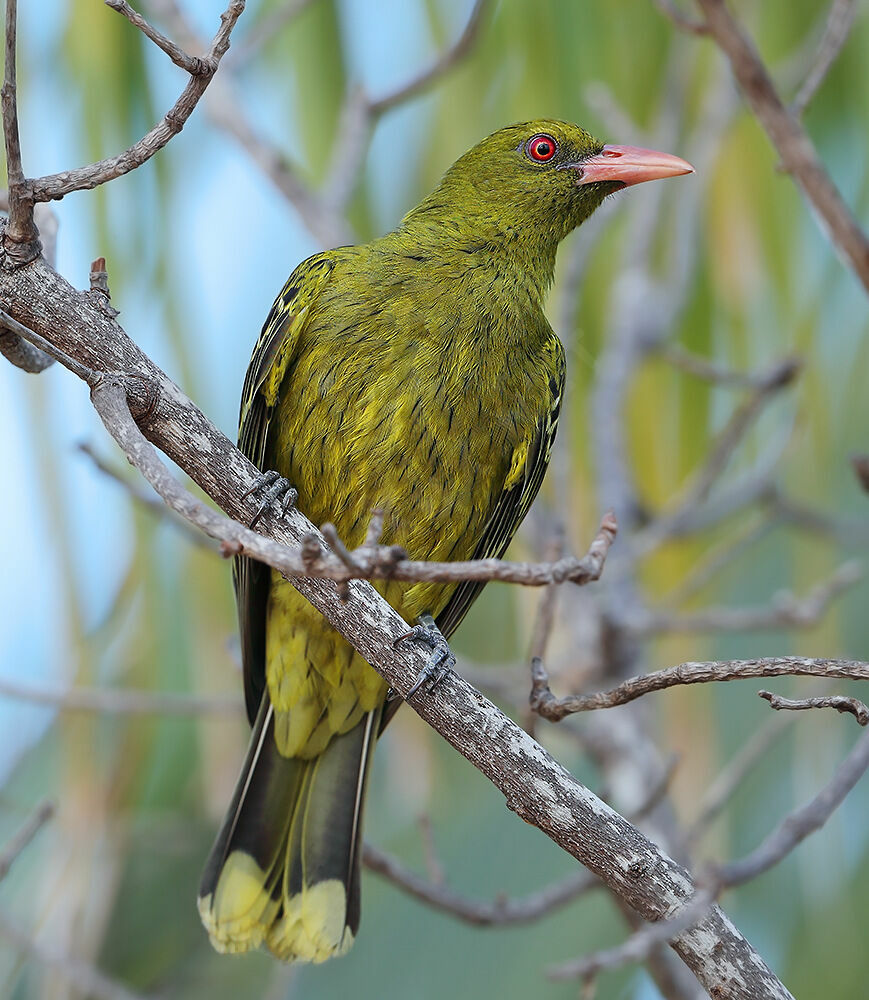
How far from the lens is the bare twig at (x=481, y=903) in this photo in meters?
2.75

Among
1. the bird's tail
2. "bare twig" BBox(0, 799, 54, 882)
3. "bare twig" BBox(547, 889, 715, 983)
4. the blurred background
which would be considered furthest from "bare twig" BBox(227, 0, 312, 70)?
"bare twig" BBox(547, 889, 715, 983)

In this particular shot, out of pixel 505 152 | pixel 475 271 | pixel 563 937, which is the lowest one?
pixel 563 937

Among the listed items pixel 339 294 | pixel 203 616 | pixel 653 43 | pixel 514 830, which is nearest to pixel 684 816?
pixel 514 830

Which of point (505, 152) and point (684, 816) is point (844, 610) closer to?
point (684, 816)

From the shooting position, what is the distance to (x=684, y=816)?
152 inches

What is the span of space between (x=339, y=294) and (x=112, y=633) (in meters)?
1.17

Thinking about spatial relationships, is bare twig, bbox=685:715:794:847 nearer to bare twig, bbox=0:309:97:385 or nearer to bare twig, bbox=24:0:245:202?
bare twig, bbox=0:309:97:385

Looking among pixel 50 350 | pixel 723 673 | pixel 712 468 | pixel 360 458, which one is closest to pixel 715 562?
pixel 712 468

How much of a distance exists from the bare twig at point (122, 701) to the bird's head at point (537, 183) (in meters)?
1.48

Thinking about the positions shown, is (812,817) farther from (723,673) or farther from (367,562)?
(367,562)

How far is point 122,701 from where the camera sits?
317 centimetres

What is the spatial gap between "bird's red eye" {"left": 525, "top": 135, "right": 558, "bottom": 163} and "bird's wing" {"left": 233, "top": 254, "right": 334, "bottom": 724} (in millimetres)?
761

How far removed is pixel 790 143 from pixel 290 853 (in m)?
2.17

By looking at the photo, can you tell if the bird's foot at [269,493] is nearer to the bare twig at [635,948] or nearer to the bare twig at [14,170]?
the bare twig at [14,170]
